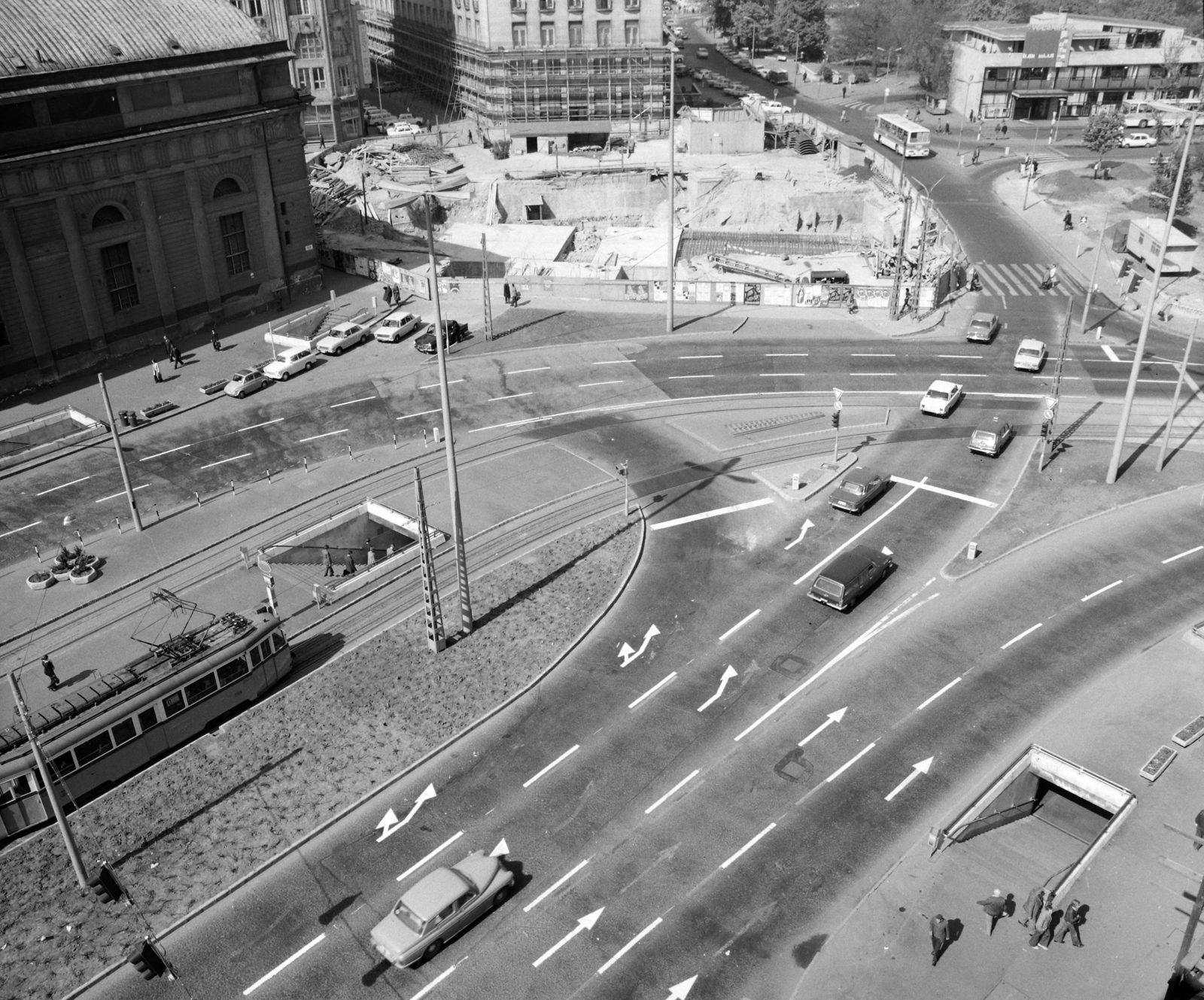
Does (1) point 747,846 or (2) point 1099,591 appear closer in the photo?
(1) point 747,846

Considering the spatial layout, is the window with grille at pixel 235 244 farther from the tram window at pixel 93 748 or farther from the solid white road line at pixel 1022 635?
the solid white road line at pixel 1022 635

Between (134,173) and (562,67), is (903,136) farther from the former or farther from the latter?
(134,173)

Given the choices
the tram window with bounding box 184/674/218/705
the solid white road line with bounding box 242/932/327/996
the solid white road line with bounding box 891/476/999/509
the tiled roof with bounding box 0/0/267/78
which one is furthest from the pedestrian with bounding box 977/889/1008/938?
the tiled roof with bounding box 0/0/267/78

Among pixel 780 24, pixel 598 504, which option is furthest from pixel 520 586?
pixel 780 24

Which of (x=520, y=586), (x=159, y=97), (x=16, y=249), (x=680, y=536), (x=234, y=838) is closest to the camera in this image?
(x=234, y=838)

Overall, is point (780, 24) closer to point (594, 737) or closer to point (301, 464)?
point (301, 464)

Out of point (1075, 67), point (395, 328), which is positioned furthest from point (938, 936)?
point (1075, 67)

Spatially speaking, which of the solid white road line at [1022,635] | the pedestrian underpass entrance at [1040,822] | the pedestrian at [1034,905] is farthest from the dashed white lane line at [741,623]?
the pedestrian at [1034,905]
